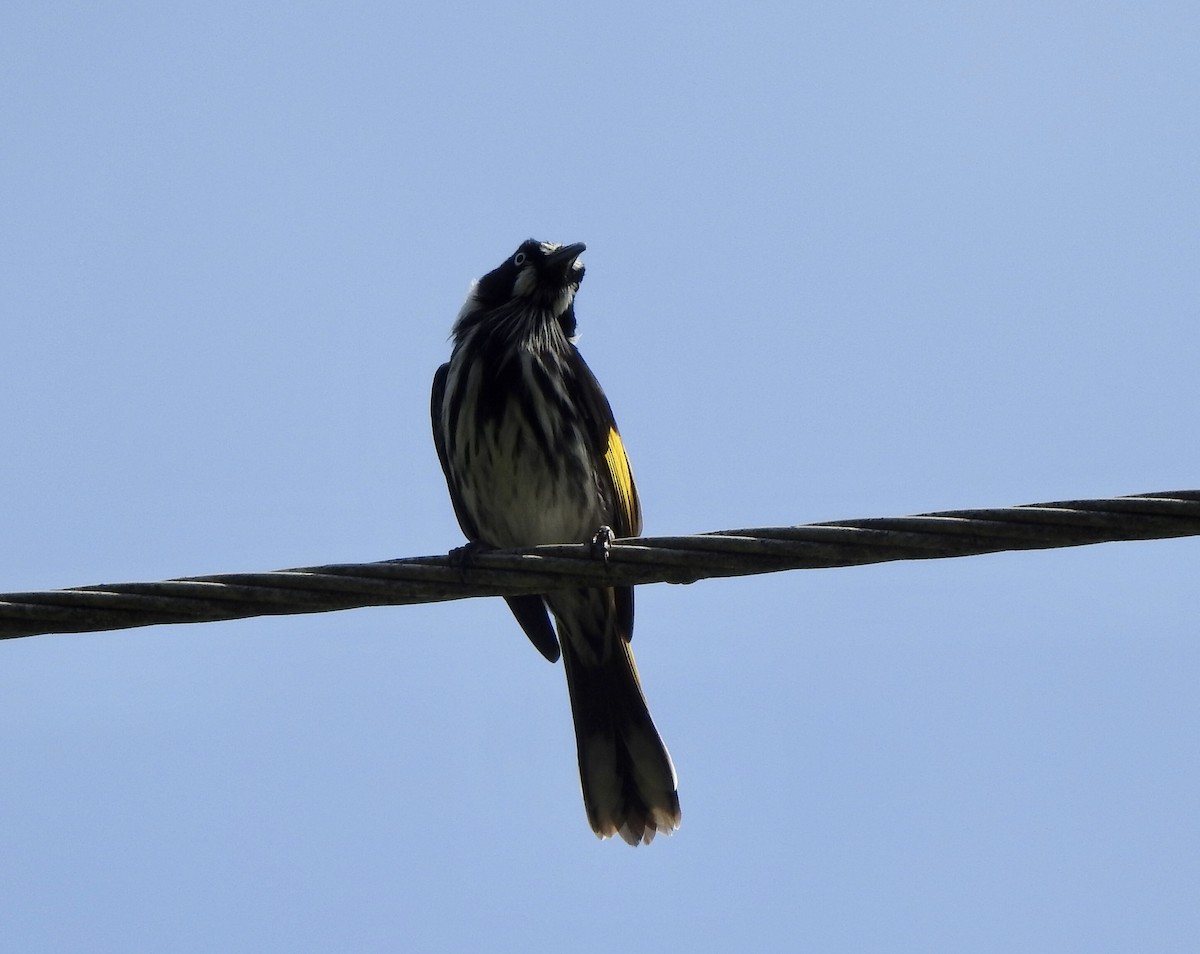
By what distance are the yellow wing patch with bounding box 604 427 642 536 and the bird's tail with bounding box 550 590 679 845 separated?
0.36m

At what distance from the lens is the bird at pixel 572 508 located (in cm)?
703

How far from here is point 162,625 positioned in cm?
425

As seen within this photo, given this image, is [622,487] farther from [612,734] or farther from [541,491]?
[612,734]

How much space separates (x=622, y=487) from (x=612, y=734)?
116cm

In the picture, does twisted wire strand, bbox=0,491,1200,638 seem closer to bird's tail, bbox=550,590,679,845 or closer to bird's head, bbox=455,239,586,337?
bird's tail, bbox=550,590,679,845

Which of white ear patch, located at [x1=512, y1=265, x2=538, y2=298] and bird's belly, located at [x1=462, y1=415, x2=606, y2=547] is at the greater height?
white ear patch, located at [x1=512, y1=265, x2=538, y2=298]

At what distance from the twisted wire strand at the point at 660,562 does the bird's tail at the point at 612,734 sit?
8.57ft

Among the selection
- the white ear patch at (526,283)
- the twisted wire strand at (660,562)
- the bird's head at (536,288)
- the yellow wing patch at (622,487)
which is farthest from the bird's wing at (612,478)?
the twisted wire strand at (660,562)

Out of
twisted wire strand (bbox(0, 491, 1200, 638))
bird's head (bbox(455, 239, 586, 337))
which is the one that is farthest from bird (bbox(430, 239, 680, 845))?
twisted wire strand (bbox(0, 491, 1200, 638))

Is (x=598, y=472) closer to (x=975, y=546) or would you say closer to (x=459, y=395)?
(x=459, y=395)

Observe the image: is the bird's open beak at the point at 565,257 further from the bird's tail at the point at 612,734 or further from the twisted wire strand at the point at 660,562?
the twisted wire strand at the point at 660,562

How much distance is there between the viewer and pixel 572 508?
23.2 ft

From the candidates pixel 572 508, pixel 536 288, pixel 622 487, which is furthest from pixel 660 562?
pixel 536 288

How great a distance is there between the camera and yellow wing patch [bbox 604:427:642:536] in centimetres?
721
